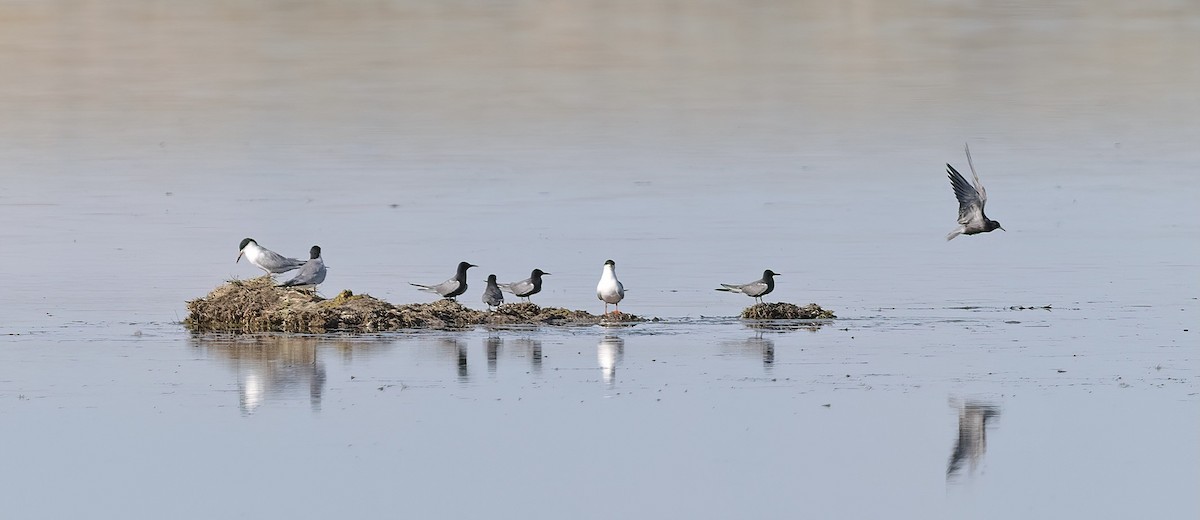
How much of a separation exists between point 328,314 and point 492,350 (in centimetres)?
171

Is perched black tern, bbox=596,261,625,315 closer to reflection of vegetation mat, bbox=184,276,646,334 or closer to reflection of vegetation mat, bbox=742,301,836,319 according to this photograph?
reflection of vegetation mat, bbox=184,276,646,334

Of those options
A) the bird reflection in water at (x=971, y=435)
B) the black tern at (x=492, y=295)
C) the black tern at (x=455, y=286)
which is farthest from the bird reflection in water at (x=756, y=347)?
the black tern at (x=455, y=286)

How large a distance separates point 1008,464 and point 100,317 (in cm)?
831

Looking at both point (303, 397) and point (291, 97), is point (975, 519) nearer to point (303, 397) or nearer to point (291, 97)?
point (303, 397)

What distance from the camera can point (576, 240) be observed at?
2042cm

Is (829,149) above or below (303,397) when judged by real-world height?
above

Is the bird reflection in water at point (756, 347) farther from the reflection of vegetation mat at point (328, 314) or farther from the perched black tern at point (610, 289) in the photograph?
the perched black tern at point (610, 289)

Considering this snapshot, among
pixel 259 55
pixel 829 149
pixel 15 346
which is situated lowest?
pixel 15 346

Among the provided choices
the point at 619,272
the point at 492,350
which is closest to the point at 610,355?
the point at 492,350

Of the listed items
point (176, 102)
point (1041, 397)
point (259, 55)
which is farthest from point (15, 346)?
point (259, 55)

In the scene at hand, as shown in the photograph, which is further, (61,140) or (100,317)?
(61,140)

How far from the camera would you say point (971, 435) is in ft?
34.6

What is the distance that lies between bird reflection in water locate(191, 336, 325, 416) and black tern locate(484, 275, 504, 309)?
213 cm

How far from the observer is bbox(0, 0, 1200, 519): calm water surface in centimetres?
975
